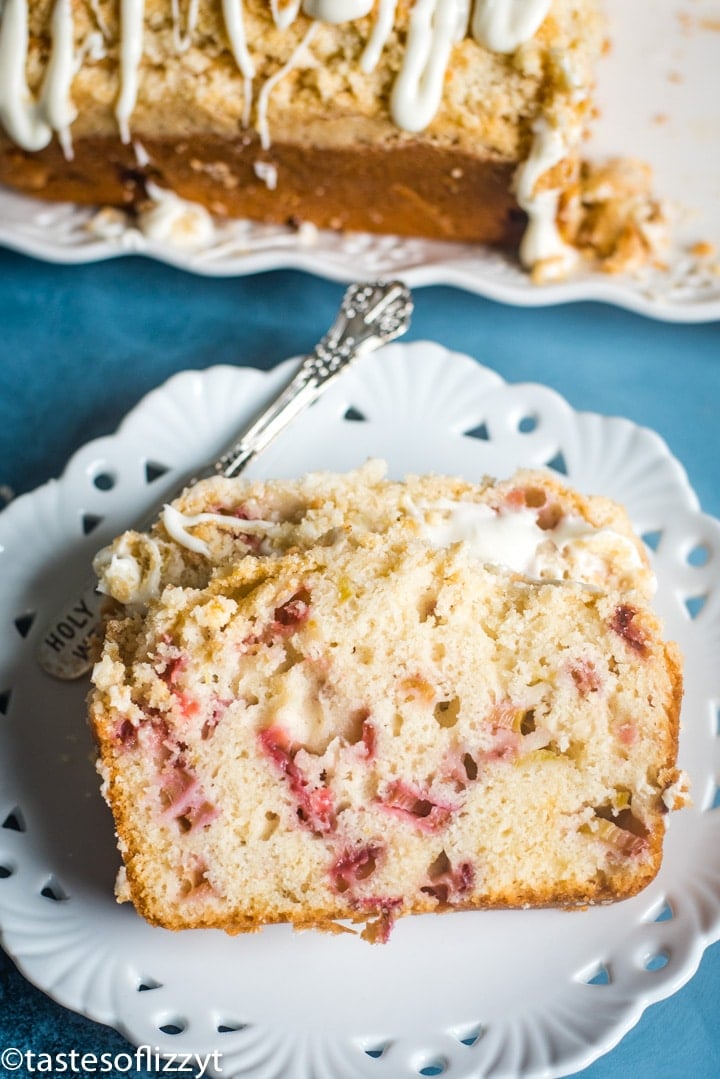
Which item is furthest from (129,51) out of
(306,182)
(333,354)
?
(333,354)

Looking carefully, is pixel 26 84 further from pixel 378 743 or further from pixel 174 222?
pixel 378 743

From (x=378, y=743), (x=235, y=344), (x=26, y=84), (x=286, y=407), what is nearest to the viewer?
(x=378, y=743)

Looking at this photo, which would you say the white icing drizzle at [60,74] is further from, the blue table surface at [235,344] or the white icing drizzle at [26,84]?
the blue table surface at [235,344]

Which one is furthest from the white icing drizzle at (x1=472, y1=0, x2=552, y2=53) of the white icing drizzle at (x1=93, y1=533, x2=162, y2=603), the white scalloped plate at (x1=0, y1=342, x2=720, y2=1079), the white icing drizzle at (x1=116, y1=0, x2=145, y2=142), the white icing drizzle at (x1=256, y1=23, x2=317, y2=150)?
the white icing drizzle at (x1=93, y1=533, x2=162, y2=603)

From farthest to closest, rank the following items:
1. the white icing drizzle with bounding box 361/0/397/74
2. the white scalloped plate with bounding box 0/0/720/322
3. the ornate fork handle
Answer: the white scalloped plate with bounding box 0/0/720/322, the white icing drizzle with bounding box 361/0/397/74, the ornate fork handle

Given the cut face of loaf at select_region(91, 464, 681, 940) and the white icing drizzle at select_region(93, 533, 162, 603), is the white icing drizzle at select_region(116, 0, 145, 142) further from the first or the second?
the cut face of loaf at select_region(91, 464, 681, 940)

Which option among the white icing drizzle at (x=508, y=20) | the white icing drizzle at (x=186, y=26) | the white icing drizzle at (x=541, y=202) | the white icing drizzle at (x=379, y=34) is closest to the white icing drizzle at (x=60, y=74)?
the white icing drizzle at (x=186, y=26)

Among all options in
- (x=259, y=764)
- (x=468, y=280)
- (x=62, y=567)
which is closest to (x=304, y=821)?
(x=259, y=764)
